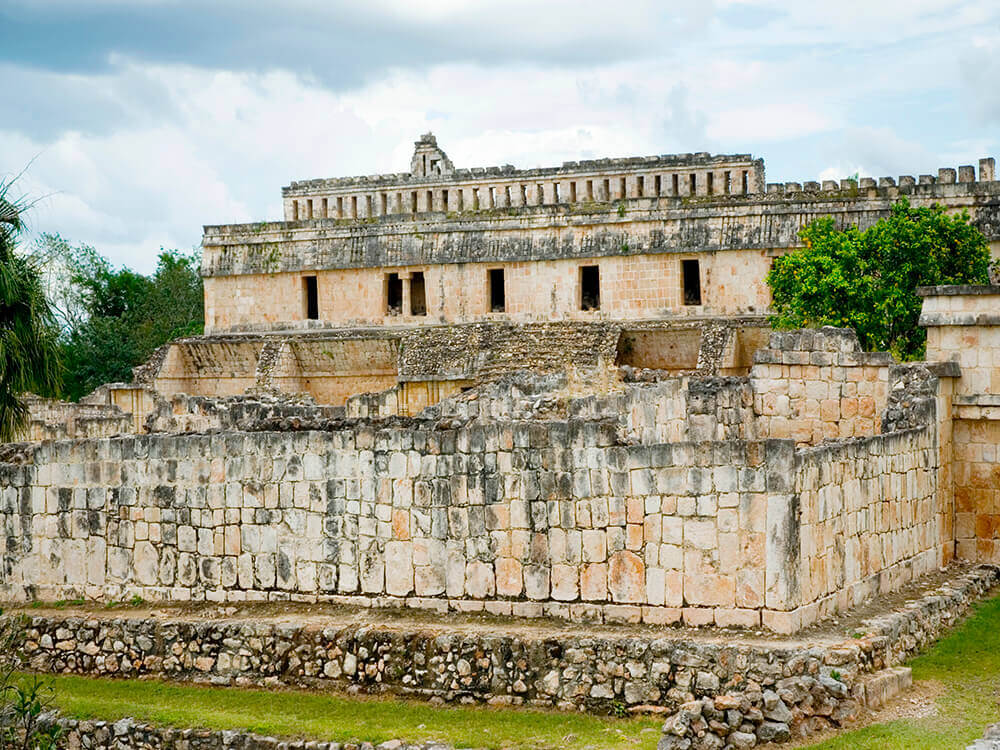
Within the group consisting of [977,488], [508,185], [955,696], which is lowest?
[955,696]

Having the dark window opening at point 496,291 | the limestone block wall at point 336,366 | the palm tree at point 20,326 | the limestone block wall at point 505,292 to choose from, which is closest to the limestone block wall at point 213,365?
the limestone block wall at point 336,366

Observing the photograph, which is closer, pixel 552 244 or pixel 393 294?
pixel 552 244

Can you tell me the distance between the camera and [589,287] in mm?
35938

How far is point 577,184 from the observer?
3916 centimetres

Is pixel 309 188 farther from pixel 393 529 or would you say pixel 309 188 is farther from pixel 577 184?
pixel 393 529

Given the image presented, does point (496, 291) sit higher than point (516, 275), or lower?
lower

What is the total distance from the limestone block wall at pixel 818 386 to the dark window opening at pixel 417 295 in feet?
65.5

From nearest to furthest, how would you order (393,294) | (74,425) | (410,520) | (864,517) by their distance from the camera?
1. (410,520)
2. (864,517)
3. (74,425)
4. (393,294)

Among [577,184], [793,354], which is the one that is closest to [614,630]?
[793,354]

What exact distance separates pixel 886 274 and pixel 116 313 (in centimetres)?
3373

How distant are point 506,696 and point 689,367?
856 inches

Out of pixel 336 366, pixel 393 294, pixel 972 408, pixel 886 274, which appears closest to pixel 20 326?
pixel 972 408

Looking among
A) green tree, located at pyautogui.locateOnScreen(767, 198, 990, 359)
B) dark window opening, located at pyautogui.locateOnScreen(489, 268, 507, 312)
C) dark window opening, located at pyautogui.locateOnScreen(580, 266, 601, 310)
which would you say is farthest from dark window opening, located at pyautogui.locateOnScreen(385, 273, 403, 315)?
green tree, located at pyautogui.locateOnScreen(767, 198, 990, 359)

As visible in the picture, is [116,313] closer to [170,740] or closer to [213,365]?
[213,365]
